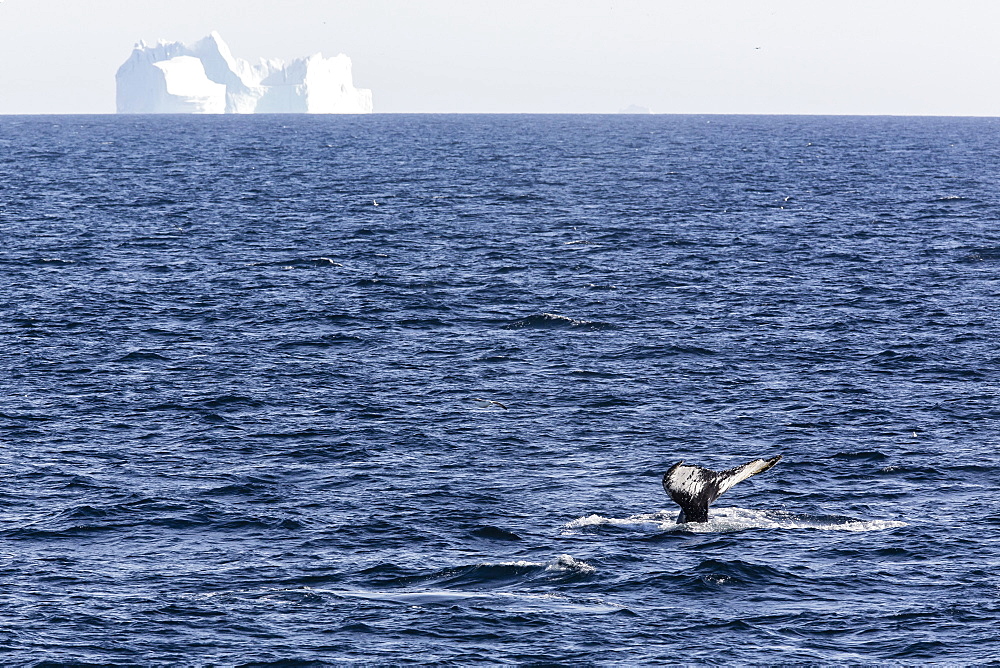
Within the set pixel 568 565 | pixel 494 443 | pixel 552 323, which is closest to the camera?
pixel 568 565

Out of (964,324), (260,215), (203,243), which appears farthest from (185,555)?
(260,215)

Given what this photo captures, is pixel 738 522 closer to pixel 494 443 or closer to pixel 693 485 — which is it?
pixel 693 485

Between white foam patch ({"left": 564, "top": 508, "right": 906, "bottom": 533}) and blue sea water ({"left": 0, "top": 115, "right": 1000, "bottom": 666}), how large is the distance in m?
0.11

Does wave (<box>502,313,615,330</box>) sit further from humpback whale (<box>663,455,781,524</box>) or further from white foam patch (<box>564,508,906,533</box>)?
humpback whale (<box>663,455,781,524</box>)

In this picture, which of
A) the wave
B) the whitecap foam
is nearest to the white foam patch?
the whitecap foam

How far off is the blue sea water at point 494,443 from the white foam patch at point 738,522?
0.36ft

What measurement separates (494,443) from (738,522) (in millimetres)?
9567

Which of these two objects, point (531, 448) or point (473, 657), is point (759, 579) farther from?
point (531, 448)

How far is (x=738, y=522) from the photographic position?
34875mm

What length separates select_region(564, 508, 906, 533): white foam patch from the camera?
34.3m

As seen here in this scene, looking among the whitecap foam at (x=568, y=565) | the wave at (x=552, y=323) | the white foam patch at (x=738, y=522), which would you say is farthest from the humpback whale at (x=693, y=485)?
the wave at (x=552, y=323)

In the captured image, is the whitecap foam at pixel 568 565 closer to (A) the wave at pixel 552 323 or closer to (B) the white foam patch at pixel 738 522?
(B) the white foam patch at pixel 738 522

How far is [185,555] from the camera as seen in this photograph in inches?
1268

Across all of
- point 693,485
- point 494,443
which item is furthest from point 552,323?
point 693,485
